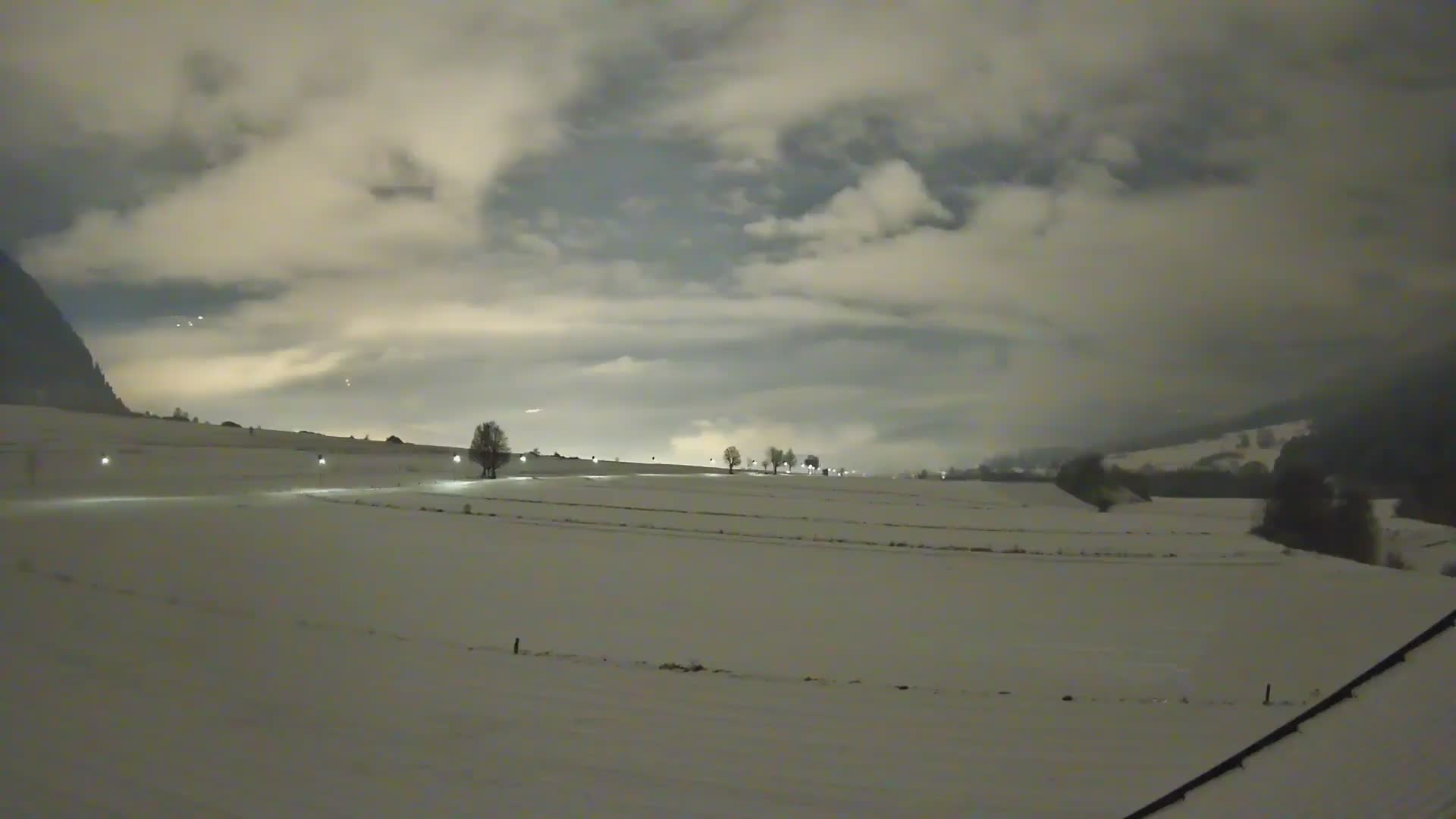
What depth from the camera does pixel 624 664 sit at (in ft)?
56.2

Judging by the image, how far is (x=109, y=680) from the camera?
1313 cm

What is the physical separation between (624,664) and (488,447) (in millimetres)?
93663

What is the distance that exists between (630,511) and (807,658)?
4254cm

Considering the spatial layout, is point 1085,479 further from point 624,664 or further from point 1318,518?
point 624,664

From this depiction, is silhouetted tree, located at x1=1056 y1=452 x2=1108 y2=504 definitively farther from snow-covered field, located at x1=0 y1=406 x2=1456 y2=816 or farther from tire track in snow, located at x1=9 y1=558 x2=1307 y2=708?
tire track in snow, located at x1=9 y1=558 x2=1307 y2=708

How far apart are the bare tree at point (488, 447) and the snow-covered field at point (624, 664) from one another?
→ 2241 inches

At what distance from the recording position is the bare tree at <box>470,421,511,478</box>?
105m

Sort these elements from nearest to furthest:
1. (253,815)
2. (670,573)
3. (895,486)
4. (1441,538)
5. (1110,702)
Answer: (253,815), (1110,702), (670,573), (1441,538), (895,486)

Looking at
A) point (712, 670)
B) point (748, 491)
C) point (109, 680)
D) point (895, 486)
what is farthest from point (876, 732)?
point (895, 486)

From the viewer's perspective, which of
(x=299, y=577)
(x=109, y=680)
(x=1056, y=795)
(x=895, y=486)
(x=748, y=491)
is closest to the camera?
(x=1056, y=795)

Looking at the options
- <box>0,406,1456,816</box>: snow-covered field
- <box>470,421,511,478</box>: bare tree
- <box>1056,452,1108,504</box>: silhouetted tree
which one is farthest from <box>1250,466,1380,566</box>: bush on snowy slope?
<box>470,421,511,478</box>: bare tree

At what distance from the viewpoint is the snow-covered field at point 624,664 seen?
403 inches

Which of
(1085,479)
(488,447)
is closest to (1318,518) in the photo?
(1085,479)

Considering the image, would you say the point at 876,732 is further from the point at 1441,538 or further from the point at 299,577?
the point at 1441,538
